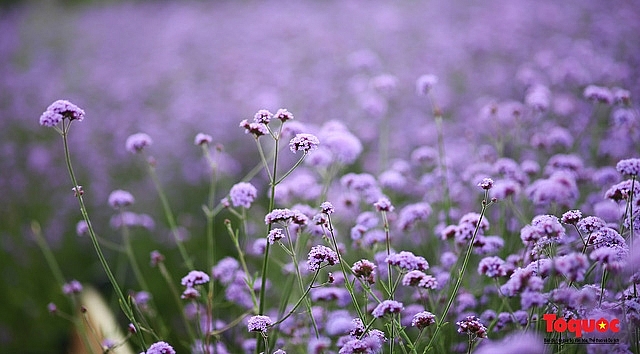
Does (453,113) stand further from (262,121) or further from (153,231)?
(262,121)

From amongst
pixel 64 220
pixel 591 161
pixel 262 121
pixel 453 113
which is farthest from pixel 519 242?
pixel 64 220

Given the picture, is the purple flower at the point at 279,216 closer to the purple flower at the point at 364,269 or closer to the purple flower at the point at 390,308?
the purple flower at the point at 364,269

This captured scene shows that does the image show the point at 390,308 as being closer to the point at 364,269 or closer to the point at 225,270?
the point at 364,269

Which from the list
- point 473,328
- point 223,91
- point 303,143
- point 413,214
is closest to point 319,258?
point 303,143

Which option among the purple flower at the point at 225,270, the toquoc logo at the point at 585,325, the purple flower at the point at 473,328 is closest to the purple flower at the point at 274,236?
the purple flower at the point at 473,328

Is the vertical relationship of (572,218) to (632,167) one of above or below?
below

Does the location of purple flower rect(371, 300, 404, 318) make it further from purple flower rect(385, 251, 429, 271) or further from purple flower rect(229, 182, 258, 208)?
purple flower rect(229, 182, 258, 208)

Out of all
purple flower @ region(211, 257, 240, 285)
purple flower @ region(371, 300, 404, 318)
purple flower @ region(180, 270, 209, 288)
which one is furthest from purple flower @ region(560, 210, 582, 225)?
purple flower @ region(211, 257, 240, 285)
